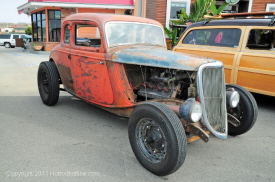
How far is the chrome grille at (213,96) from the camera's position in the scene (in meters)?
2.81

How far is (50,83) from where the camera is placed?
15.8 feet

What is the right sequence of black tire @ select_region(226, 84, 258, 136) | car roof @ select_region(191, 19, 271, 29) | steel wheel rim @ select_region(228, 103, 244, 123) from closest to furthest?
black tire @ select_region(226, 84, 258, 136), steel wheel rim @ select_region(228, 103, 244, 123), car roof @ select_region(191, 19, 271, 29)

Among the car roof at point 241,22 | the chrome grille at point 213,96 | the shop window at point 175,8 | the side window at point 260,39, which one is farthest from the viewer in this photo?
the shop window at point 175,8

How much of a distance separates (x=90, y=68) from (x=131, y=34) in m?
0.87

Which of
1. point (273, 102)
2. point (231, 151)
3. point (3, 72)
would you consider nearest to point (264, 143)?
point (231, 151)

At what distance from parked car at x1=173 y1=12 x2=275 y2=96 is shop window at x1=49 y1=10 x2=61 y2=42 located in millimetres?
13640

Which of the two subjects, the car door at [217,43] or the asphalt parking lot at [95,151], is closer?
the asphalt parking lot at [95,151]

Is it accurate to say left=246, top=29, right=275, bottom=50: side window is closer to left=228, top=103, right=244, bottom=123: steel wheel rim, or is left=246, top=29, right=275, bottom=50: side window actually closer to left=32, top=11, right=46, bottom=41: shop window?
left=228, top=103, right=244, bottom=123: steel wheel rim

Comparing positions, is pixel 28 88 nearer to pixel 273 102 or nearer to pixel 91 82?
pixel 91 82

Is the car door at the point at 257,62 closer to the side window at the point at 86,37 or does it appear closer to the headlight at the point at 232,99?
the headlight at the point at 232,99

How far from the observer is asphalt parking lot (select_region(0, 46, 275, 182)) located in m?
2.71

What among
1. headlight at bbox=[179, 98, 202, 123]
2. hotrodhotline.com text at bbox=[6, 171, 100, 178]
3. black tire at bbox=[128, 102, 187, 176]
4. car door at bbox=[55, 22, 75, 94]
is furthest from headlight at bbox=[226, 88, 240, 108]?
car door at bbox=[55, 22, 75, 94]

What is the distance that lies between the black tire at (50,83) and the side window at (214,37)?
3.49 meters

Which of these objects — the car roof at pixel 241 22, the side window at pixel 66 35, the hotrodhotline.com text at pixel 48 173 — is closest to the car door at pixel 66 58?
the side window at pixel 66 35
